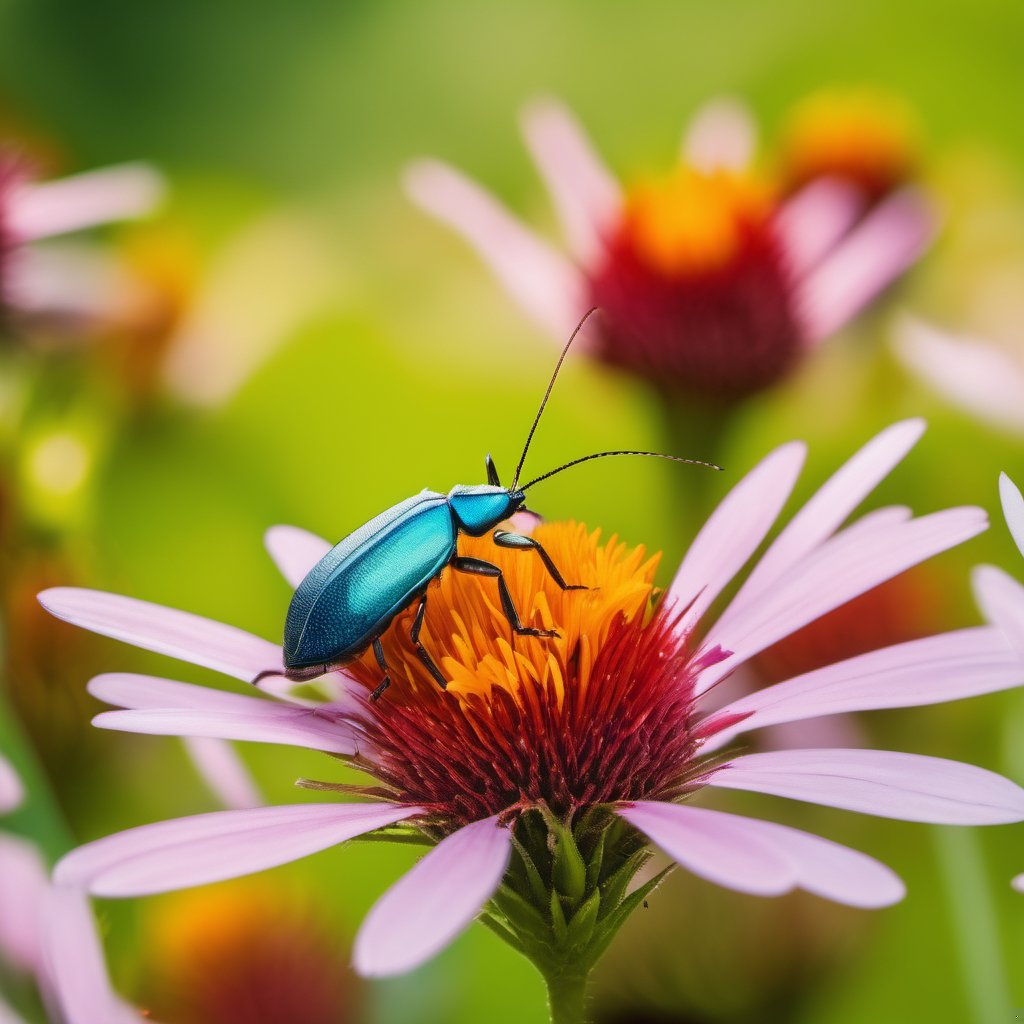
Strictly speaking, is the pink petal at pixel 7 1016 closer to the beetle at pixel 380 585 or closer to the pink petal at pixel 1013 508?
the beetle at pixel 380 585

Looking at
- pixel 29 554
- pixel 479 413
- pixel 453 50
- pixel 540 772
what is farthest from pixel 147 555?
pixel 453 50

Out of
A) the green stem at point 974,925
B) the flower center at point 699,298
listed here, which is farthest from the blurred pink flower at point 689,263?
the green stem at point 974,925

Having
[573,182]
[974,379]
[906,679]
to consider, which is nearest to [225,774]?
[906,679]

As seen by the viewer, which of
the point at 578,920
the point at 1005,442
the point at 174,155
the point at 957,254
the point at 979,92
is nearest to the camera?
the point at 578,920

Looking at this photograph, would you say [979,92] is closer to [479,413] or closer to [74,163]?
[479,413]

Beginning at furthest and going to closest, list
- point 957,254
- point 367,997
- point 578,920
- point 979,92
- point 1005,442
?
point 979,92
point 957,254
point 1005,442
point 367,997
point 578,920

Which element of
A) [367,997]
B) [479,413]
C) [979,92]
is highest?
[979,92]

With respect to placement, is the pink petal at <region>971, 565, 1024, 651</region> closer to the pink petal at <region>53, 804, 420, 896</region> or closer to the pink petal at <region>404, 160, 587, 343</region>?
the pink petal at <region>53, 804, 420, 896</region>

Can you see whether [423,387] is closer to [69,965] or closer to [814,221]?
[814,221]
